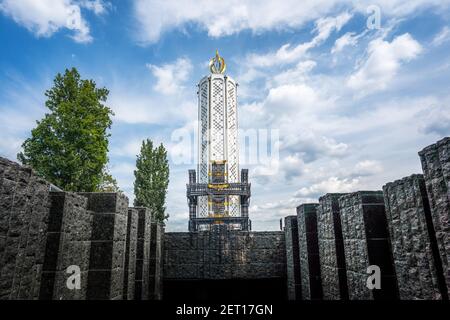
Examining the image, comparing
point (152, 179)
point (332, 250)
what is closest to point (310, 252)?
point (332, 250)

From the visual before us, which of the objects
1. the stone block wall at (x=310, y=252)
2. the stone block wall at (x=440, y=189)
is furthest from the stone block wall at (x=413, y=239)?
the stone block wall at (x=310, y=252)

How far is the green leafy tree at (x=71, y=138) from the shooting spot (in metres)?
13.4

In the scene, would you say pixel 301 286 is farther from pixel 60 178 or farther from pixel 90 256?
pixel 60 178

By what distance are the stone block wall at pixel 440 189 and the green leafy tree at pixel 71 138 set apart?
→ 1402cm

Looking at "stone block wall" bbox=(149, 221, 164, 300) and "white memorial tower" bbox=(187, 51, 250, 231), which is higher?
"white memorial tower" bbox=(187, 51, 250, 231)

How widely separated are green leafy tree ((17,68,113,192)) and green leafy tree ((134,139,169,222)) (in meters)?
6.50

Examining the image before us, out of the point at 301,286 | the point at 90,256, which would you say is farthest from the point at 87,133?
the point at 301,286

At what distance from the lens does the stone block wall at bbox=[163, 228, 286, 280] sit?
1090 cm

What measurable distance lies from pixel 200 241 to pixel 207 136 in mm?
17205

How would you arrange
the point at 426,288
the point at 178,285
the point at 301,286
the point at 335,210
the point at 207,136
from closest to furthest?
1. the point at 426,288
2. the point at 335,210
3. the point at 301,286
4. the point at 178,285
5. the point at 207,136

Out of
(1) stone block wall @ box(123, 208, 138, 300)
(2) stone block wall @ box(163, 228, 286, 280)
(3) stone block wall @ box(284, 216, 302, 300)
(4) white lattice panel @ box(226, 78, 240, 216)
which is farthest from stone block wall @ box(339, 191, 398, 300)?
(4) white lattice panel @ box(226, 78, 240, 216)

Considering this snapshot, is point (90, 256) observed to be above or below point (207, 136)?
below

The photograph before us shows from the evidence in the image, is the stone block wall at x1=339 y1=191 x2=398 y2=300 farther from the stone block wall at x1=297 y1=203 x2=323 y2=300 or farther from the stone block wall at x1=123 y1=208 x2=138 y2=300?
the stone block wall at x1=123 y1=208 x2=138 y2=300

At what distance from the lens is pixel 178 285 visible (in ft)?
36.1
